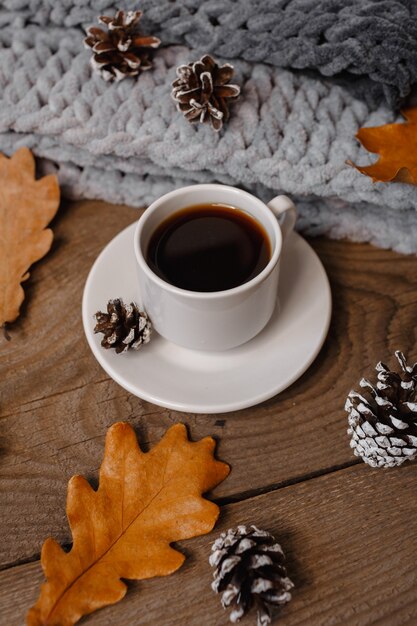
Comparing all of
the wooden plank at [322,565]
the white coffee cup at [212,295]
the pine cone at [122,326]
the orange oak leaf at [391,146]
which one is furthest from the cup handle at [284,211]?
the wooden plank at [322,565]

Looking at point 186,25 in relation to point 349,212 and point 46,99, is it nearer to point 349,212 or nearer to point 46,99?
point 46,99

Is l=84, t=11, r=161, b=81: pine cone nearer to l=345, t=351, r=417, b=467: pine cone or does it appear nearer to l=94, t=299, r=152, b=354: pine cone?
l=94, t=299, r=152, b=354: pine cone

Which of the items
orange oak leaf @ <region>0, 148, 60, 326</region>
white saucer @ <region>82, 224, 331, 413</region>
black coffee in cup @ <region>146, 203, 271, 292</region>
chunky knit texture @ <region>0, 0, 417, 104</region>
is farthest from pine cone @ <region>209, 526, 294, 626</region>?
chunky knit texture @ <region>0, 0, 417, 104</region>

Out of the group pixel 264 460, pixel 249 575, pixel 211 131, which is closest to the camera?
pixel 249 575

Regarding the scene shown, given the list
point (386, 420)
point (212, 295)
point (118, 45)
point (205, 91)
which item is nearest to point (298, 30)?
point (205, 91)

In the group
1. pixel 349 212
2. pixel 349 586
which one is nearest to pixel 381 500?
pixel 349 586

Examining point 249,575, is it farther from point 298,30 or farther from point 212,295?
point 298,30
